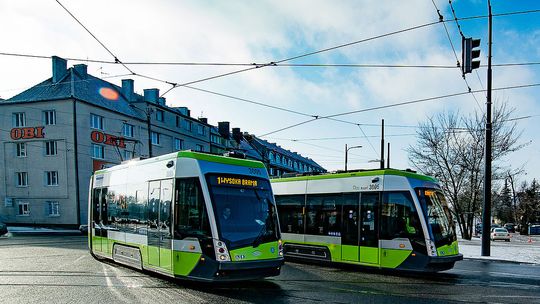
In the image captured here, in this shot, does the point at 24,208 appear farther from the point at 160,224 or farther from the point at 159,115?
the point at 160,224

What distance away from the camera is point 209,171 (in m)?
9.66

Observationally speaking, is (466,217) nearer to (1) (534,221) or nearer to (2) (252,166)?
(2) (252,166)

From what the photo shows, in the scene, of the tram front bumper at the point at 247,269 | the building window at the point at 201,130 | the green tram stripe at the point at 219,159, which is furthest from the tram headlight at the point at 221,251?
the building window at the point at 201,130

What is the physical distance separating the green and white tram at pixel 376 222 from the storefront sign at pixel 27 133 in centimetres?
3156

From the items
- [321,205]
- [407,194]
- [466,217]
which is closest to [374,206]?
[407,194]

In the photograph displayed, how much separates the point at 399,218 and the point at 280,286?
401 centimetres

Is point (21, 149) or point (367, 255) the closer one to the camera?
point (367, 255)

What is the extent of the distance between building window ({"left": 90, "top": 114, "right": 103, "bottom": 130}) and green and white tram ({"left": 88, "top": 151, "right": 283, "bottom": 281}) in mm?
30336

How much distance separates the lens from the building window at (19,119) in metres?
38.8

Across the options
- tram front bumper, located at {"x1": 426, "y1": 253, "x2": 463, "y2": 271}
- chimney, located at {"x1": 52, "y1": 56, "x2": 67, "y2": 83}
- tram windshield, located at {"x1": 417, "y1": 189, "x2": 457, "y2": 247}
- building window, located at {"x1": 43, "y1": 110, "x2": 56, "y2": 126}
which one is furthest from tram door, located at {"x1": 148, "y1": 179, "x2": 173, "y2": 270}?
chimney, located at {"x1": 52, "y1": 56, "x2": 67, "y2": 83}

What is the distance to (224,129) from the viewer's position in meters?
66.4

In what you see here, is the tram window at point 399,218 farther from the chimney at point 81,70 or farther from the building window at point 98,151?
the chimney at point 81,70

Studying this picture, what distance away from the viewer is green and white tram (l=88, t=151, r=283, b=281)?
9125 mm

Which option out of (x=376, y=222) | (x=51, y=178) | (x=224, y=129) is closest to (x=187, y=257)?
(x=376, y=222)
